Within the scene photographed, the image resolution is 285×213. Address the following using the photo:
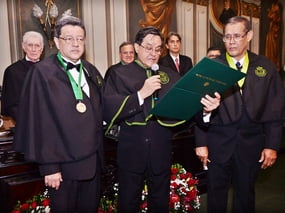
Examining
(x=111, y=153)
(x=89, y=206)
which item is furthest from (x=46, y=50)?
(x=89, y=206)

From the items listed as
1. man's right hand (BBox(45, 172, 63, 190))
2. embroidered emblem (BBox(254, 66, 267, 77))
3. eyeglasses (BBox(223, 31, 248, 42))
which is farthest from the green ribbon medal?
embroidered emblem (BBox(254, 66, 267, 77))

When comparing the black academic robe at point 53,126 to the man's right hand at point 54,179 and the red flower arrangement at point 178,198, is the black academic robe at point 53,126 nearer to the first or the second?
the man's right hand at point 54,179

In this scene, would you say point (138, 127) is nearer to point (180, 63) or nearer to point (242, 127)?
point (242, 127)

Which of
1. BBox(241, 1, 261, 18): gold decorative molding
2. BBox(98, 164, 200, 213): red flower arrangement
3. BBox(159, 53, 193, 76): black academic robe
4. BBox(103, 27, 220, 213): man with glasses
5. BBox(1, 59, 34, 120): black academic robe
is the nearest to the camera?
BBox(103, 27, 220, 213): man with glasses

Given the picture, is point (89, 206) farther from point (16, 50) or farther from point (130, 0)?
point (130, 0)

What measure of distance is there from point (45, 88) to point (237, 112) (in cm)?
134

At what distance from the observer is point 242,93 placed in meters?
2.69

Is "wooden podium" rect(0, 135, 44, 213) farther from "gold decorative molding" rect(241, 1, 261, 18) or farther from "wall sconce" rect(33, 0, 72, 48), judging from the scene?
"gold decorative molding" rect(241, 1, 261, 18)

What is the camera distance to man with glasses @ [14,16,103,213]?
223cm

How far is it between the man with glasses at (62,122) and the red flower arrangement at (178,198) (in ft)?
3.90

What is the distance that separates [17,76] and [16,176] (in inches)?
48.1

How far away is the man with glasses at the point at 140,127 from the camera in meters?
2.59

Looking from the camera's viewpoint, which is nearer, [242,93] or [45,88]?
[45,88]

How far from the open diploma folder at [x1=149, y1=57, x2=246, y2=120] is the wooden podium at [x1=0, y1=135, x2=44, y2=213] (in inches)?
61.5
